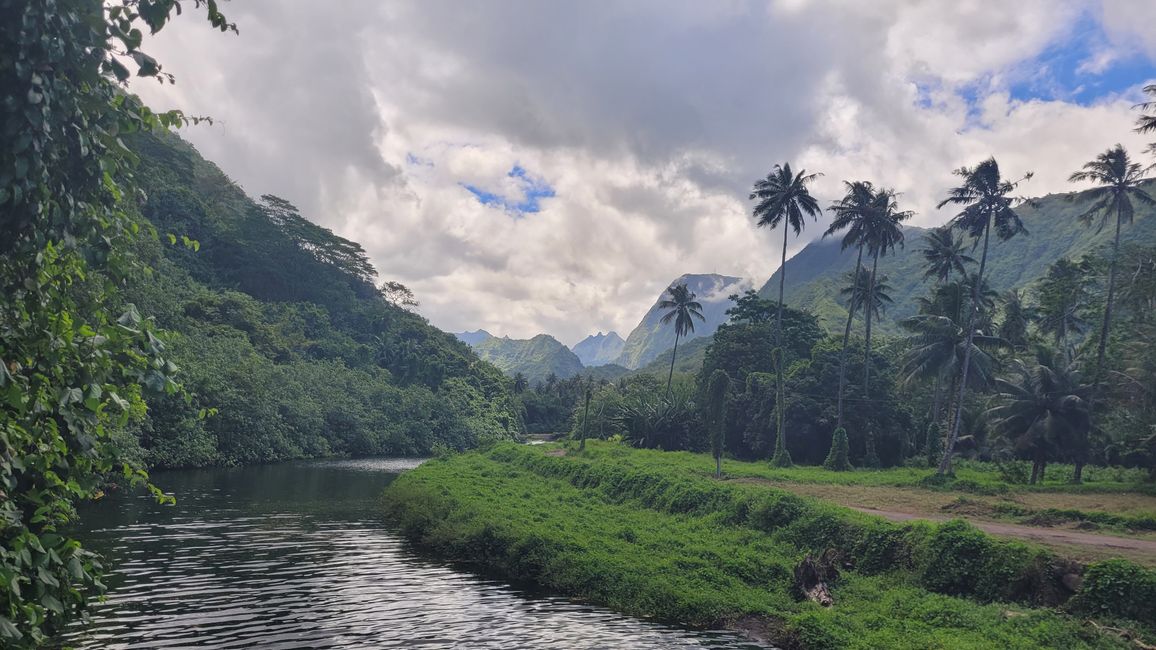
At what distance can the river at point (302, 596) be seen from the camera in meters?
15.8

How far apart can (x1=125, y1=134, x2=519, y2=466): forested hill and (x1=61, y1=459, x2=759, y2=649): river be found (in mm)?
14590

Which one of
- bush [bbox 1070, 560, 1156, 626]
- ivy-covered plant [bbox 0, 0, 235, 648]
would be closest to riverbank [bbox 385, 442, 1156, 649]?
bush [bbox 1070, 560, 1156, 626]

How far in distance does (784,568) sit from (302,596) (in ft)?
48.3

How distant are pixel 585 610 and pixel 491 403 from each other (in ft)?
323

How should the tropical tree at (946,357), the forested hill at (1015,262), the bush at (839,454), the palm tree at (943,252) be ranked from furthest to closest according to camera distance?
the forested hill at (1015,262), the palm tree at (943,252), the bush at (839,454), the tropical tree at (946,357)

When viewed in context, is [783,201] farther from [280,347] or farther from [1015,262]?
[1015,262]

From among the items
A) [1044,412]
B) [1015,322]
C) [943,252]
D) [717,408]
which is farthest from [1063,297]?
[717,408]

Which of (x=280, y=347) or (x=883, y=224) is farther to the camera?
(x=280, y=347)

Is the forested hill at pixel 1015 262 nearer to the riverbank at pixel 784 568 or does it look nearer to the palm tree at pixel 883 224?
the palm tree at pixel 883 224

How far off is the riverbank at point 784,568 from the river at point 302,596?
1.36 m

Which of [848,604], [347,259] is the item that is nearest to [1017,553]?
[848,604]

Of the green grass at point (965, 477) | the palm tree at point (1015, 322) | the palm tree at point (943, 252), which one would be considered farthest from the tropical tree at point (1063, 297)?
the green grass at point (965, 477)

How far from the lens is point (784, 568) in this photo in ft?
69.2

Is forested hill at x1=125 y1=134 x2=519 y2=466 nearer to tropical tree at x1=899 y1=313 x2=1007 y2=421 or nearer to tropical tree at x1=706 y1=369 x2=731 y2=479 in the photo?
tropical tree at x1=706 y1=369 x2=731 y2=479
